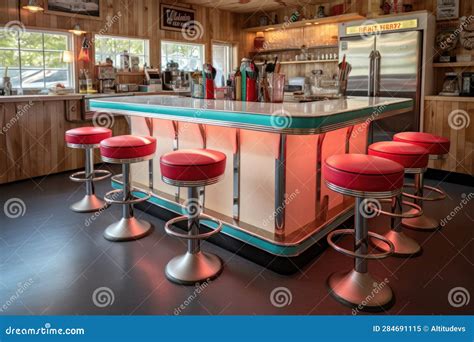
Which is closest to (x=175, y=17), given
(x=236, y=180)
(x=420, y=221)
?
(x=236, y=180)

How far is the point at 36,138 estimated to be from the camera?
4.83 meters

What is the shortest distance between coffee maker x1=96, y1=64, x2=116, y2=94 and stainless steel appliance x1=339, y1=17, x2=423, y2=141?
3.33 m

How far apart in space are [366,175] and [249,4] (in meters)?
5.84

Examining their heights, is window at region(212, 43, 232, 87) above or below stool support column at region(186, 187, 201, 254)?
above

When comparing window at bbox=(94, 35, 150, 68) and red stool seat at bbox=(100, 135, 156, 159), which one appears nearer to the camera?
red stool seat at bbox=(100, 135, 156, 159)

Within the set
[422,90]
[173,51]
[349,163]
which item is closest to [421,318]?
[349,163]

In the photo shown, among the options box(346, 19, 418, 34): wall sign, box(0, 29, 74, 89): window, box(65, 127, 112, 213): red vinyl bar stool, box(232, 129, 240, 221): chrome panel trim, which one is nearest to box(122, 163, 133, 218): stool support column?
box(65, 127, 112, 213): red vinyl bar stool

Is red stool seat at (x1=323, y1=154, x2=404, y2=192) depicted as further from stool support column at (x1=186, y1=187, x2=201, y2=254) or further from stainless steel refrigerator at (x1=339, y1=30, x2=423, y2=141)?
stainless steel refrigerator at (x1=339, y1=30, x2=423, y2=141)

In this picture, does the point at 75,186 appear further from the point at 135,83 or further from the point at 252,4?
A: the point at 252,4

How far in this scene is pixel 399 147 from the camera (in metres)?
2.88

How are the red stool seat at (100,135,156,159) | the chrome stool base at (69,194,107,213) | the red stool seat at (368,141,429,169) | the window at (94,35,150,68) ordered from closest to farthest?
the red stool seat at (368,141,429,169), the red stool seat at (100,135,156,159), the chrome stool base at (69,194,107,213), the window at (94,35,150,68)

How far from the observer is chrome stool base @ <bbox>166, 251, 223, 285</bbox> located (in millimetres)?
2438

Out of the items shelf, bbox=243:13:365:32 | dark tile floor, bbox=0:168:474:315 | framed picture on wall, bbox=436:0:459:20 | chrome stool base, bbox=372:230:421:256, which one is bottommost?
dark tile floor, bbox=0:168:474:315

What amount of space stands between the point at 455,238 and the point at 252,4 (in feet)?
17.8
